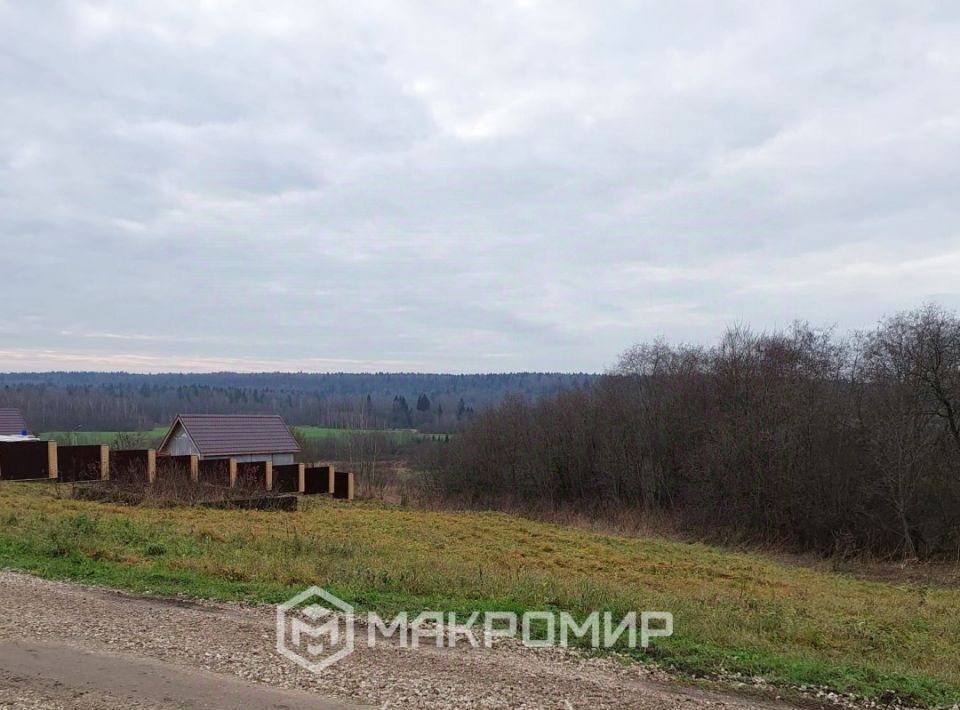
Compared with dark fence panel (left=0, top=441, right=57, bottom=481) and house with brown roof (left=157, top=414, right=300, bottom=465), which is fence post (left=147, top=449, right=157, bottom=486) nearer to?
dark fence panel (left=0, top=441, right=57, bottom=481)

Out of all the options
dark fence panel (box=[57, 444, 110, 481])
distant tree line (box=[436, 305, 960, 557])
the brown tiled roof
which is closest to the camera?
dark fence panel (box=[57, 444, 110, 481])

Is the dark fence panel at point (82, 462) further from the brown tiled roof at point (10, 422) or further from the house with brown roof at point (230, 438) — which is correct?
the brown tiled roof at point (10, 422)

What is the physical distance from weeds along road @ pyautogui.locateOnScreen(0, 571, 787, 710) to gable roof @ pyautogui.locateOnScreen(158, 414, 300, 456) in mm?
29549

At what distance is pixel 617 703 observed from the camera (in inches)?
205

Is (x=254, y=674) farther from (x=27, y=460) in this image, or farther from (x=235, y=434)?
(x=235, y=434)

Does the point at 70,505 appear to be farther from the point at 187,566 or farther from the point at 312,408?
the point at 312,408

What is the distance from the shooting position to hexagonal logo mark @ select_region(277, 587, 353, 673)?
237 inches

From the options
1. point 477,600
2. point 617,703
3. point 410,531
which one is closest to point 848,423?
point 410,531

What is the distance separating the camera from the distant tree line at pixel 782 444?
2867 cm

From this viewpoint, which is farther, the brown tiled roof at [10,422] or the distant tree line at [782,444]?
the brown tiled roof at [10,422]

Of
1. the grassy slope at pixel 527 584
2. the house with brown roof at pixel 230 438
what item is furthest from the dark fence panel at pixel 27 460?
the grassy slope at pixel 527 584

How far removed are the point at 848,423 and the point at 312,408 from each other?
310ft

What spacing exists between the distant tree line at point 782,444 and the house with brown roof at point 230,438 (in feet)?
34.2

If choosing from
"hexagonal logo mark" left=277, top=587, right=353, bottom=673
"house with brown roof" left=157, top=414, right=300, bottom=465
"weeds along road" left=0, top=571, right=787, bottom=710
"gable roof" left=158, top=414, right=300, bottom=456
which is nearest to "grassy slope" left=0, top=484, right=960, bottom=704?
"hexagonal logo mark" left=277, top=587, right=353, bottom=673
